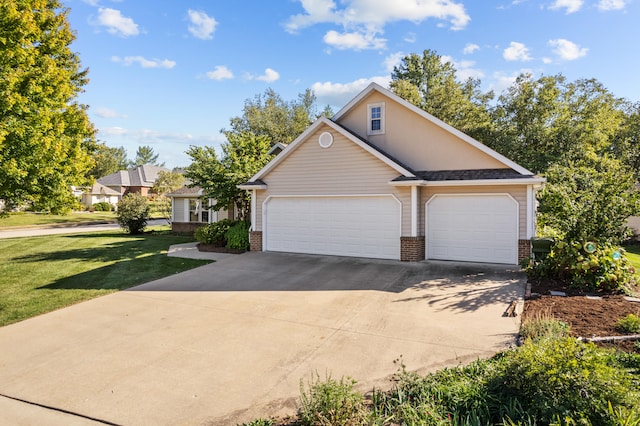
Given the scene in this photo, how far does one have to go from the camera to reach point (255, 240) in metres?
15.7

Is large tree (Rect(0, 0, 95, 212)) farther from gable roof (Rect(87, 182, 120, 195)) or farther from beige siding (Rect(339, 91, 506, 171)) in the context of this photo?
gable roof (Rect(87, 182, 120, 195))

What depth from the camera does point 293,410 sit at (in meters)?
4.17

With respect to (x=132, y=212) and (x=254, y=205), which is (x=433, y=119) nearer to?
(x=254, y=205)

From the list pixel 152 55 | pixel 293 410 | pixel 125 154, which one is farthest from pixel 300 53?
pixel 125 154

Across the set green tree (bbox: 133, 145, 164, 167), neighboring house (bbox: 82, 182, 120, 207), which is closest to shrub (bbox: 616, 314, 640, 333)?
neighboring house (bbox: 82, 182, 120, 207)

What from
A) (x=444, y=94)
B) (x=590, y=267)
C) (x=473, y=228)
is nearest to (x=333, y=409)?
(x=590, y=267)

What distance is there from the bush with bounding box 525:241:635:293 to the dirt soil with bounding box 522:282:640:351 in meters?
0.40

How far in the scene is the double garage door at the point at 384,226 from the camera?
12.1 m

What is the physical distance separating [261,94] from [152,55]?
2804cm

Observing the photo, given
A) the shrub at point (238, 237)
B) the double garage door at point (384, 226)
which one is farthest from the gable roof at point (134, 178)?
the double garage door at point (384, 226)

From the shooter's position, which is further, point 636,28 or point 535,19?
point 535,19

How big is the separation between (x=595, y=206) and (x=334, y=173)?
8090mm

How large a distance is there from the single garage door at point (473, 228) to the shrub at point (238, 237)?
7.79 meters

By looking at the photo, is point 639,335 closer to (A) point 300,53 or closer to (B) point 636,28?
(B) point 636,28
